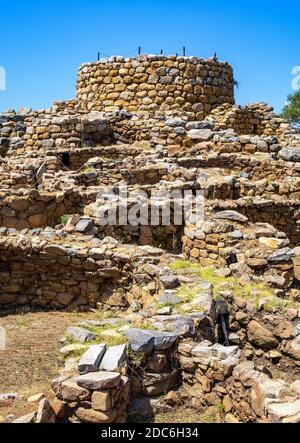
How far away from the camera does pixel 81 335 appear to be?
5.42 meters

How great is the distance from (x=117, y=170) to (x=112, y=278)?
499cm

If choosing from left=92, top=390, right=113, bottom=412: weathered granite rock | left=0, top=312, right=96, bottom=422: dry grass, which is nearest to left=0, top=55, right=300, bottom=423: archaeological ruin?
left=92, top=390, right=113, bottom=412: weathered granite rock

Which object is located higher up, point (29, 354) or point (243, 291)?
point (243, 291)

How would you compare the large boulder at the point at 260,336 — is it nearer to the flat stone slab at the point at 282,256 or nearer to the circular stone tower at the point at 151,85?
the flat stone slab at the point at 282,256

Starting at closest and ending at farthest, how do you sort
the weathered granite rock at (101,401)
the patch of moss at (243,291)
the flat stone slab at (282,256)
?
the weathered granite rock at (101,401), the patch of moss at (243,291), the flat stone slab at (282,256)

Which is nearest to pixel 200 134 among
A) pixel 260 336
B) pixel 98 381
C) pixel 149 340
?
pixel 260 336

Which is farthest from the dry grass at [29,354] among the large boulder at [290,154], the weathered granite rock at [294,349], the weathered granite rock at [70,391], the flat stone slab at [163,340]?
the large boulder at [290,154]

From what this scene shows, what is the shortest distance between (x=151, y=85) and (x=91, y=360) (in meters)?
14.8

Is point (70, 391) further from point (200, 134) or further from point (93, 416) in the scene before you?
point (200, 134)

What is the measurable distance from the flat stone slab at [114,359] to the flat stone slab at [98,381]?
0.16m

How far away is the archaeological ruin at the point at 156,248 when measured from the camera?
4770mm

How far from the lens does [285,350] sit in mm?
5609
